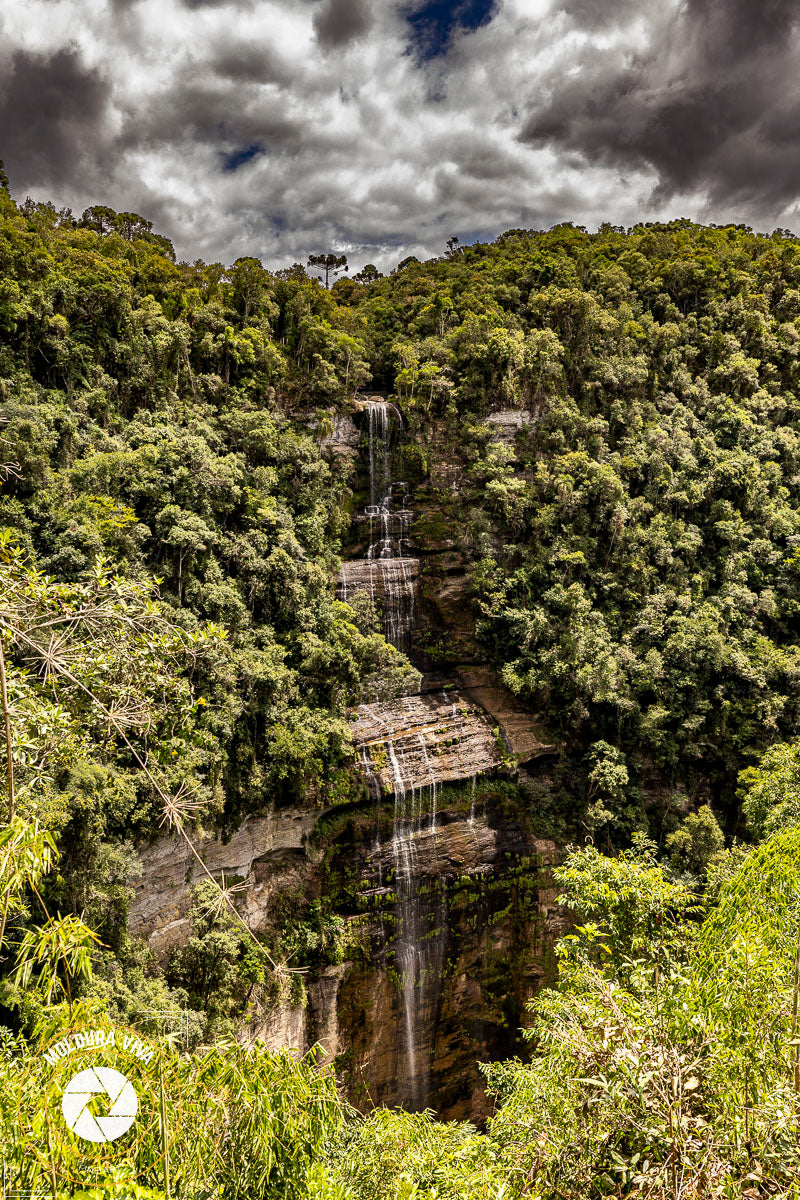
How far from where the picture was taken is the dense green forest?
110 inches

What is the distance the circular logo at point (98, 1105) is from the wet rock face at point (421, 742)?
527 inches

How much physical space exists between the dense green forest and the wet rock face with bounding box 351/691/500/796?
105 cm

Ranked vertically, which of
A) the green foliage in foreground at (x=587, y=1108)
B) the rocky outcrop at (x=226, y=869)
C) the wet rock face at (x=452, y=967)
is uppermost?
the green foliage in foreground at (x=587, y=1108)

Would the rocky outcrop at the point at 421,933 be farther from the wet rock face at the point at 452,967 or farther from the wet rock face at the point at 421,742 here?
the wet rock face at the point at 421,742

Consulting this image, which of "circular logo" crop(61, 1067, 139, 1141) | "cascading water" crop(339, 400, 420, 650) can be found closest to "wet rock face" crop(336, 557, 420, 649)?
"cascading water" crop(339, 400, 420, 650)

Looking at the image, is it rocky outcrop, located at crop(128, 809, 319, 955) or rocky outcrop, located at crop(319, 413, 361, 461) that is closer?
rocky outcrop, located at crop(128, 809, 319, 955)

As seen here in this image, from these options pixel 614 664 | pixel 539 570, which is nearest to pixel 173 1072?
pixel 614 664

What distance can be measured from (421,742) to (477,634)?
3693mm

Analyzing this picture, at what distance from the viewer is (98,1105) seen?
184cm

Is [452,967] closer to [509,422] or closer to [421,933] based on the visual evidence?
[421,933]

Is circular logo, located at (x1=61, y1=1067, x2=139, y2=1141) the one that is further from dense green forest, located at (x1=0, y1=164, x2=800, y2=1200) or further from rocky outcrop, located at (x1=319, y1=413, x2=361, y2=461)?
rocky outcrop, located at (x1=319, y1=413, x2=361, y2=461)

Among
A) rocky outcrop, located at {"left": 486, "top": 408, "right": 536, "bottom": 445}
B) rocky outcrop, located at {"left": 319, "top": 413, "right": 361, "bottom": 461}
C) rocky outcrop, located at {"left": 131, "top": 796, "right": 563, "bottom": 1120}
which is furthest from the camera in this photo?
rocky outcrop, located at {"left": 486, "top": 408, "right": 536, "bottom": 445}

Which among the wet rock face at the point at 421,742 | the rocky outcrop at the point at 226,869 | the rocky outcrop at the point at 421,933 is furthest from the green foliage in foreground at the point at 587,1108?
the wet rock face at the point at 421,742

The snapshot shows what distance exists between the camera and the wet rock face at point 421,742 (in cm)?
1529
